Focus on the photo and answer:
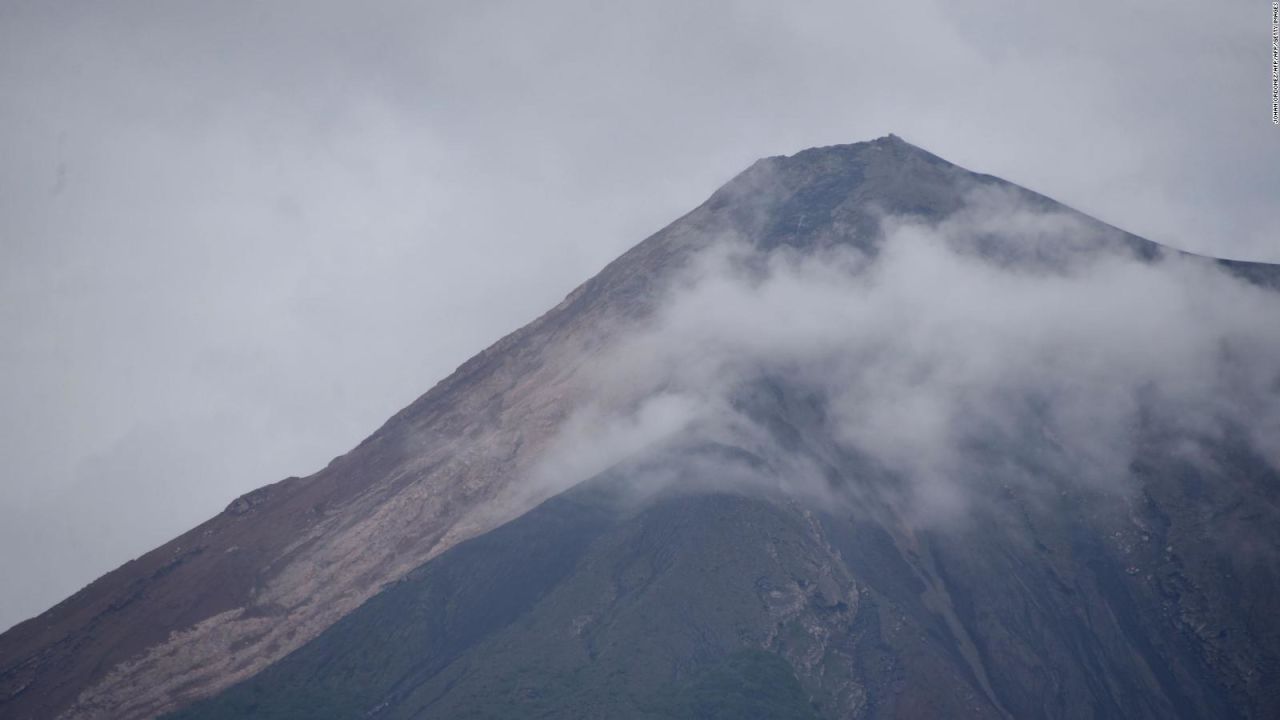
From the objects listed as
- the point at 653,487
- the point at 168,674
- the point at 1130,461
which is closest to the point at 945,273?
the point at 1130,461

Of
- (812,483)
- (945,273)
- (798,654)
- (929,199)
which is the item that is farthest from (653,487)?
(929,199)

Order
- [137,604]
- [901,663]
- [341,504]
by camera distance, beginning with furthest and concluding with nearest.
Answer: [341,504], [137,604], [901,663]

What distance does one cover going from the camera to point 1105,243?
434 ft

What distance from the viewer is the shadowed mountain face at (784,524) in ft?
291

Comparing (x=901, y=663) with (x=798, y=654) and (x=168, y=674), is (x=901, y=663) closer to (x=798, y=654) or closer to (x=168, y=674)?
(x=798, y=654)

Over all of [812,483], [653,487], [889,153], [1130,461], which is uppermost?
[889,153]

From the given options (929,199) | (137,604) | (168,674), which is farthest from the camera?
(929,199)

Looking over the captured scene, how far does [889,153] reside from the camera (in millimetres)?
151375

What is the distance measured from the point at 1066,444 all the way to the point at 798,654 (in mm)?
37635

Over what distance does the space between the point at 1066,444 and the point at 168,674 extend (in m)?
81.6

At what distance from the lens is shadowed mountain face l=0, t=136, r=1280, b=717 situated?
88625mm

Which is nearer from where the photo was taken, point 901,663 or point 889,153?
point 901,663

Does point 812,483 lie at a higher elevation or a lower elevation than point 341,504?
lower

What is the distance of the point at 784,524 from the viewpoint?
97.9 m
